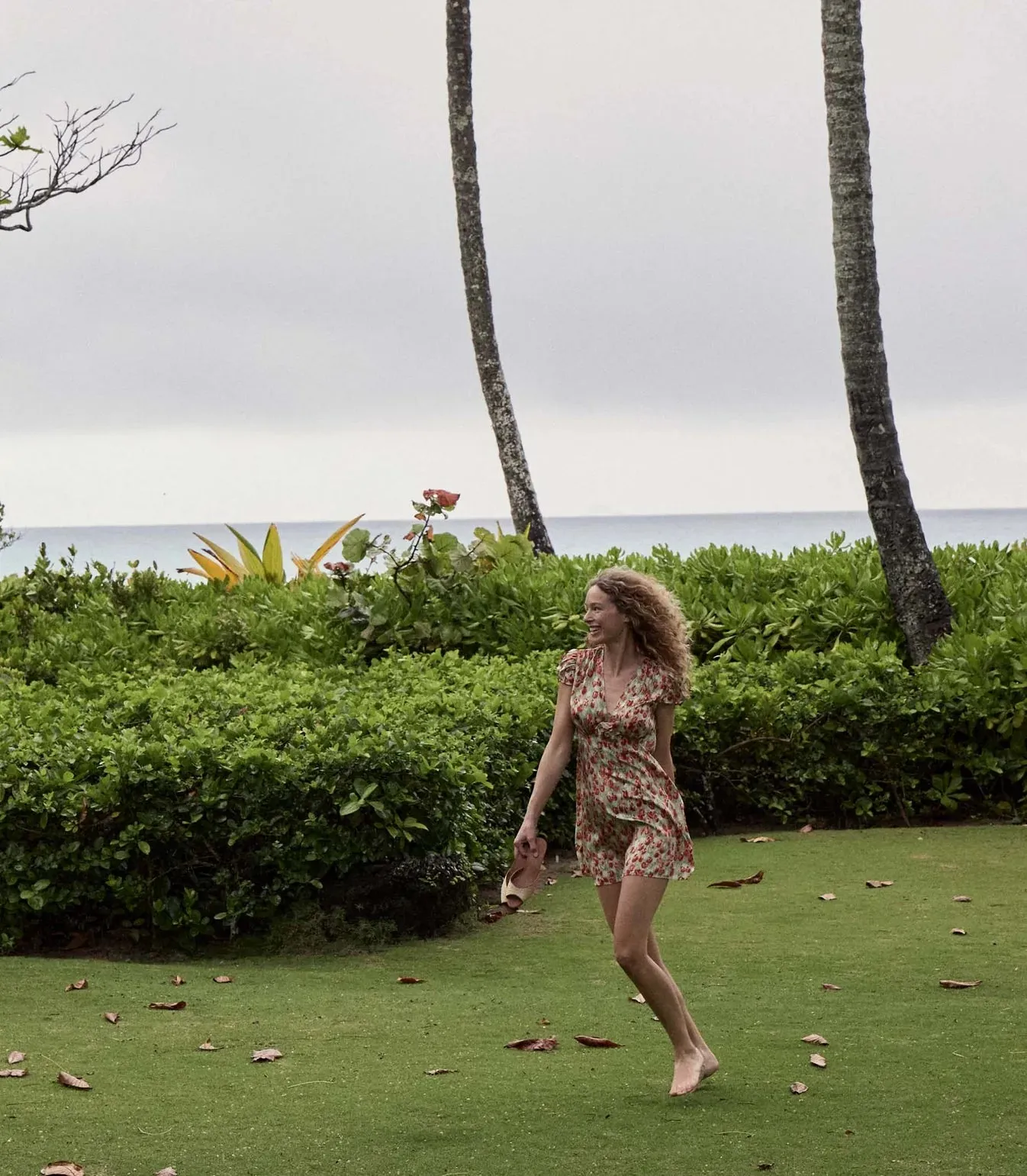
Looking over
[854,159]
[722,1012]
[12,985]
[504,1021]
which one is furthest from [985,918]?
[854,159]

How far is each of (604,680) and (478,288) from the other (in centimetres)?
1147

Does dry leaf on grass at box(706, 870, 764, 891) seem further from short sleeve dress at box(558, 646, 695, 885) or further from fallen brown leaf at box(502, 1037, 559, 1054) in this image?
short sleeve dress at box(558, 646, 695, 885)

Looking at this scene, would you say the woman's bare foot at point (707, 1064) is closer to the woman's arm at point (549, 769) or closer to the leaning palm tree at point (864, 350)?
the woman's arm at point (549, 769)

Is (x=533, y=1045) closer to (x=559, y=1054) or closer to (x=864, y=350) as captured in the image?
(x=559, y=1054)

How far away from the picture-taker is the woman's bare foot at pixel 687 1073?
4.90m

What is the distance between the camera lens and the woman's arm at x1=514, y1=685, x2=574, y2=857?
4.93 metres

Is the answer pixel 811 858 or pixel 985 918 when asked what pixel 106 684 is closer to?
pixel 811 858

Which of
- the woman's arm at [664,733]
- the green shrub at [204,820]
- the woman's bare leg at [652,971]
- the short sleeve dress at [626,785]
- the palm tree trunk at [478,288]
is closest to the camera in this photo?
the woman's bare leg at [652,971]

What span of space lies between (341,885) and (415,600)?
5.47 metres

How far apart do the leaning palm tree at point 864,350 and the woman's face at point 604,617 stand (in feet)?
18.9

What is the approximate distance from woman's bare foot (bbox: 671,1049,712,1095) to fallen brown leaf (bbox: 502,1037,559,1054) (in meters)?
0.63

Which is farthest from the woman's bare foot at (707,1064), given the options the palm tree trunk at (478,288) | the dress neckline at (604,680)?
the palm tree trunk at (478,288)

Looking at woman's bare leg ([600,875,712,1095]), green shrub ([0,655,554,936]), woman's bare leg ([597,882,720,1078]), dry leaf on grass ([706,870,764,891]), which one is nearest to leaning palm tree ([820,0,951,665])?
dry leaf on grass ([706,870,764,891])

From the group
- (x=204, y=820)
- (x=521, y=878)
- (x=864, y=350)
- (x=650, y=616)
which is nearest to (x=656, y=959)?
(x=521, y=878)
